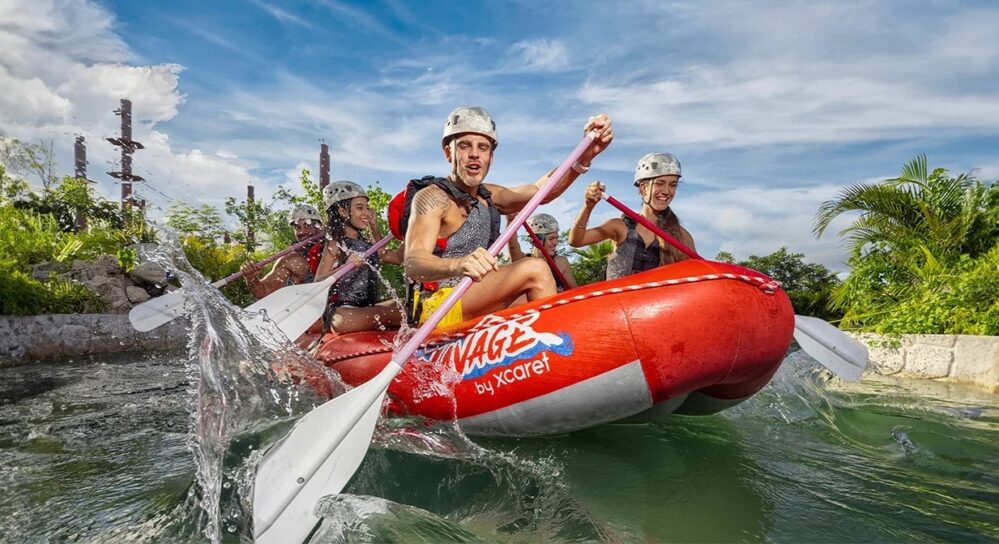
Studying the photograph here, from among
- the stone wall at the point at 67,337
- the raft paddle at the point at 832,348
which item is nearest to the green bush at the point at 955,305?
the raft paddle at the point at 832,348

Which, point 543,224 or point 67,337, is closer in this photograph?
point 543,224

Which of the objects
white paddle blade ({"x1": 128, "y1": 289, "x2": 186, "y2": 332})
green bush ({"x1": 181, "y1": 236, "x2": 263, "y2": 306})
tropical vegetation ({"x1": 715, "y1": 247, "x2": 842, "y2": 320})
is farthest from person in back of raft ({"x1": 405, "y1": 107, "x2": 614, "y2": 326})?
tropical vegetation ({"x1": 715, "y1": 247, "x2": 842, "y2": 320})

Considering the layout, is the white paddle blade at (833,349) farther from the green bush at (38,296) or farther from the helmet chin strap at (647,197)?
the green bush at (38,296)

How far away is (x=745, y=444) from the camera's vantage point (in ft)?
12.4

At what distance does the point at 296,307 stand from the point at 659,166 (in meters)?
3.20

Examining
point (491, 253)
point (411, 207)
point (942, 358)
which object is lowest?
point (942, 358)

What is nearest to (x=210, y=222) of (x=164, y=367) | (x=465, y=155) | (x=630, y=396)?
(x=164, y=367)

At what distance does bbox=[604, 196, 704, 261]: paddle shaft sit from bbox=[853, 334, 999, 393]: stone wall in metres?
4.34

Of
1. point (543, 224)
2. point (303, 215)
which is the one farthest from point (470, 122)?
point (303, 215)

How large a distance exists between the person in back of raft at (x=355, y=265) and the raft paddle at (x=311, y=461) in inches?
66.7

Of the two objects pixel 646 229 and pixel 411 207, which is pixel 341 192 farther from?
pixel 646 229

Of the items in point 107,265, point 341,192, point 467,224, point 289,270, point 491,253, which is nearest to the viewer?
point 491,253

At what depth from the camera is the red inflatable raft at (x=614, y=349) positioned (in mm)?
2881

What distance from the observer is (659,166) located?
5.10 m
